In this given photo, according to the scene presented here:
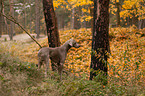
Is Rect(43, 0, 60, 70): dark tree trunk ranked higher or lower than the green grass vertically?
higher

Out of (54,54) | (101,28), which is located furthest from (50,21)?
(101,28)

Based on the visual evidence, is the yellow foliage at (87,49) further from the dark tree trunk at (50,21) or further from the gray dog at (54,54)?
the gray dog at (54,54)

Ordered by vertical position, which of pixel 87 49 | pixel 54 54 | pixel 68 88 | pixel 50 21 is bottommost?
pixel 68 88

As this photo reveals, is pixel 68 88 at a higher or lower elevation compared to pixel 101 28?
lower

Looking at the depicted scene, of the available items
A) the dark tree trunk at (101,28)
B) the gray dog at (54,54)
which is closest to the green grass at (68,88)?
the gray dog at (54,54)

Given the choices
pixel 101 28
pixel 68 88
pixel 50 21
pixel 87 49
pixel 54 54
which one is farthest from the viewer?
pixel 87 49

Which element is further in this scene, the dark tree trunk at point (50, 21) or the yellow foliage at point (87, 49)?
the yellow foliage at point (87, 49)

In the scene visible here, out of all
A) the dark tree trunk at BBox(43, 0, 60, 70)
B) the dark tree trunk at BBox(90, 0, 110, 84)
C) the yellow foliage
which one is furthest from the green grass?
the yellow foliage

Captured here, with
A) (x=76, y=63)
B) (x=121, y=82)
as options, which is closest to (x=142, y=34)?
(x=76, y=63)

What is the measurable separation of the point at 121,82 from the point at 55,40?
148 inches

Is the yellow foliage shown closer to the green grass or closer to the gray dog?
the gray dog

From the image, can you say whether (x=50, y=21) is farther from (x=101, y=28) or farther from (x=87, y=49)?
(x=87, y=49)

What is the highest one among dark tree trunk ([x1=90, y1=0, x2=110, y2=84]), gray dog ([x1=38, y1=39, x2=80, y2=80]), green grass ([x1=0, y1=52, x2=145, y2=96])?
dark tree trunk ([x1=90, y1=0, x2=110, y2=84])

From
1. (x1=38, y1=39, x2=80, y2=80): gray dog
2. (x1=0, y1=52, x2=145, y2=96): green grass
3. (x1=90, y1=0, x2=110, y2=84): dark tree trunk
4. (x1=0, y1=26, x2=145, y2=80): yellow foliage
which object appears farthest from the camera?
(x1=0, y1=26, x2=145, y2=80): yellow foliage
